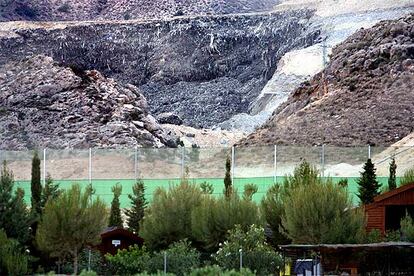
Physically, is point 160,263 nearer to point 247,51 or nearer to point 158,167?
point 158,167

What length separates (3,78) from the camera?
11388 cm

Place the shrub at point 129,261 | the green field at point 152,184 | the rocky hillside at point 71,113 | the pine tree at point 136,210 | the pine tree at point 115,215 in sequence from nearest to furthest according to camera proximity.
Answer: the shrub at point 129,261, the pine tree at point 115,215, the pine tree at point 136,210, the green field at point 152,184, the rocky hillside at point 71,113

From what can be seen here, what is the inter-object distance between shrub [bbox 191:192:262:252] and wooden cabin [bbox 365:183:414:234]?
15.9 feet

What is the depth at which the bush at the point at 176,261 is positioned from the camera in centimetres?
4666

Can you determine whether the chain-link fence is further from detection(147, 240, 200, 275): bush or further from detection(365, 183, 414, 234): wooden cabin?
detection(147, 240, 200, 275): bush

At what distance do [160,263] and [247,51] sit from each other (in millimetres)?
108541

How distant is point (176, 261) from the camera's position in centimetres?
4703

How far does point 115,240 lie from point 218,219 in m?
4.64

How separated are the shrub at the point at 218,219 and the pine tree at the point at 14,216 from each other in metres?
6.73

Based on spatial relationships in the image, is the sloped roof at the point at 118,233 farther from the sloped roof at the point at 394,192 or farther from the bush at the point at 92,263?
the sloped roof at the point at 394,192

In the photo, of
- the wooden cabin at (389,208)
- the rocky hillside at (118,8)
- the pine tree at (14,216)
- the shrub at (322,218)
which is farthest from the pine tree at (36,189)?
the rocky hillside at (118,8)

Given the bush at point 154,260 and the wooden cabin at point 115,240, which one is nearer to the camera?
the bush at point 154,260

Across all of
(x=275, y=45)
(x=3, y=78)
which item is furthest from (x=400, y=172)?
(x=275, y=45)

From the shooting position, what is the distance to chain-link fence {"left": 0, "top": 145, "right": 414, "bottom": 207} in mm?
67938
